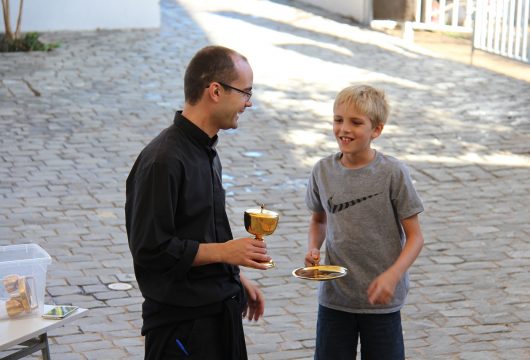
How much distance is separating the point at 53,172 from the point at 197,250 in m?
6.44

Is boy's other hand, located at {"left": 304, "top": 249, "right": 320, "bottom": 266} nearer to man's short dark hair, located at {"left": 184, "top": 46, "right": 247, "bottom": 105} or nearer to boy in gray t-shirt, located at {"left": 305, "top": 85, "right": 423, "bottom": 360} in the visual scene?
boy in gray t-shirt, located at {"left": 305, "top": 85, "right": 423, "bottom": 360}

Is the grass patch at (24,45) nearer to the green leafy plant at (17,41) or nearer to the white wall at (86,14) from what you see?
the green leafy plant at (17,41)

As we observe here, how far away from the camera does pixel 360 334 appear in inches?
184

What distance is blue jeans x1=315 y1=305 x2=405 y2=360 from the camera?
459 centimetres

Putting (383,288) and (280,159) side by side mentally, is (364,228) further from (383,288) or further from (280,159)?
(280,159)

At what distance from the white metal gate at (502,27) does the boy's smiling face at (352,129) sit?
10756mm

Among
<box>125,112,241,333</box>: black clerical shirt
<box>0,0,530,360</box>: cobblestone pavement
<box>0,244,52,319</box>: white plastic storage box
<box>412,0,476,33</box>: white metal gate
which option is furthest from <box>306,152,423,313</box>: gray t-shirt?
<box>412,0,476,33</box>: white metal gate

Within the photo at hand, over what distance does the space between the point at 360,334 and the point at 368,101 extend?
39.9 inches

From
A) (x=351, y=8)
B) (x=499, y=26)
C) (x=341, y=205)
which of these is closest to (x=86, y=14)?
(x=351, y=8)

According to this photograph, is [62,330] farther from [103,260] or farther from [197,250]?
[197,250]

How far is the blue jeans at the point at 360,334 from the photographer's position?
4.59 m

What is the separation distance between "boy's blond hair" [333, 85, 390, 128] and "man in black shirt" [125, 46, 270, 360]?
0.59m

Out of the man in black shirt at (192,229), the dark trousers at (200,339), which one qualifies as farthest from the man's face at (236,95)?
the dark trousers at (200,339)

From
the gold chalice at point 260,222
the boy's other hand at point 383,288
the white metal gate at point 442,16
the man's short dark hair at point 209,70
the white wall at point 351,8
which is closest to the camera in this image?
the man's short dark hair at point 209,70
